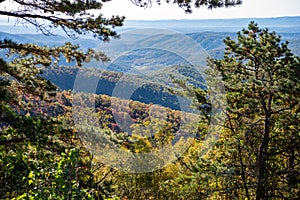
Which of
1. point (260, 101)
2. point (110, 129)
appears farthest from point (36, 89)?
point (260, 101)

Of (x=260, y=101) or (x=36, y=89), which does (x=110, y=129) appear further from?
(x=260, y=101)

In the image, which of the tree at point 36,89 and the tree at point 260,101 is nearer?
the tree at point 36,89

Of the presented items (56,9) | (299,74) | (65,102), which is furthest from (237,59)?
(65,102)

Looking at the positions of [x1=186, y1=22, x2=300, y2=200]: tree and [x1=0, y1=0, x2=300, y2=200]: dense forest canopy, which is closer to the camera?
[x1=0, y1=0, x2=300, y2=200]: dense forest canopy

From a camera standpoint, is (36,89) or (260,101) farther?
(260,101)

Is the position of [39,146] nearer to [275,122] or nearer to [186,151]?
[275,122]

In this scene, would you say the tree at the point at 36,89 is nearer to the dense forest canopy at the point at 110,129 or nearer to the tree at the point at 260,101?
the dense forest canopy at the point at 110,129

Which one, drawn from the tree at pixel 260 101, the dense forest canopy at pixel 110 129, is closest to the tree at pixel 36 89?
A: the dense forest canopy at pixel 110 129

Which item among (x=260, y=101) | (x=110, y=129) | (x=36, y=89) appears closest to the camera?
(x=36, y=89)

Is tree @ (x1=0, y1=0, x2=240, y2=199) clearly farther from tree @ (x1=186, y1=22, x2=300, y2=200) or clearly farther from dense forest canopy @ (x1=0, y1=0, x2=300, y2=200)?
tree @ (x1=186, y1=22, x2=300, y2=200)

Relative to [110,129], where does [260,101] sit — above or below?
above

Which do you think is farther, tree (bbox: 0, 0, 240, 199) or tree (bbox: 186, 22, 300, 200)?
tree (bbox: 186, 22, 300, 200)

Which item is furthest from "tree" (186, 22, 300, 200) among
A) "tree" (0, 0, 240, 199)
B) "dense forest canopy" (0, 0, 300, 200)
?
"tree" (0, 0, 240, 199)
